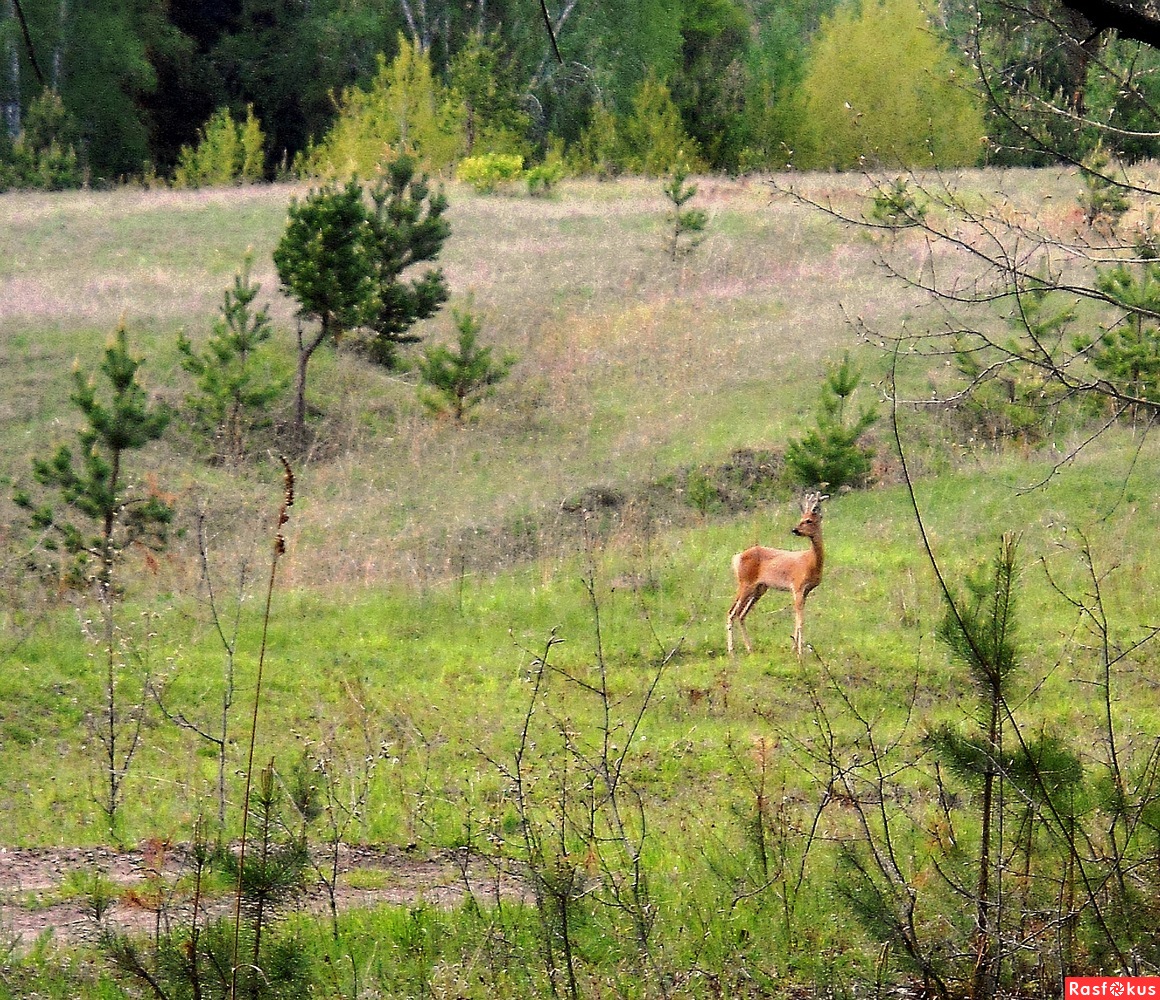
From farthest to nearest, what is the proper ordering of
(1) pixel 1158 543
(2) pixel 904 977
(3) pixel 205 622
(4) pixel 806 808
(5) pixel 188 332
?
1. (5) pixel 188 332
2. (1) pixel 1158 543
3. (3) pixel 205 622
4. (4) pixel 806 808
5. (2) pixel 904 977

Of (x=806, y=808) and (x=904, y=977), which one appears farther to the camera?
(x=806, y=808)

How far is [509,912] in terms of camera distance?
519 centimetres

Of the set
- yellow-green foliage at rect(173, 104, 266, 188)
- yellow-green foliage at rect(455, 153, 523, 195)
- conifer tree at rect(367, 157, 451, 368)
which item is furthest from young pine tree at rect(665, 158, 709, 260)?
yellow-green foliage at rect(173, 104, 266, 188)

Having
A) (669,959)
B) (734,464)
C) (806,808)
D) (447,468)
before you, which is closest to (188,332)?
A: (447,468)

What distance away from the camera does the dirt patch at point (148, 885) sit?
5.16m

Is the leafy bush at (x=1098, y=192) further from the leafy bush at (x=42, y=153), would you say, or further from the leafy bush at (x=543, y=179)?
the leafy bush at (x=42, y=153)

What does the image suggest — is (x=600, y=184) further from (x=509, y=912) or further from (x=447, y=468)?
(x=509, y=912)

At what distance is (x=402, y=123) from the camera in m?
35.7

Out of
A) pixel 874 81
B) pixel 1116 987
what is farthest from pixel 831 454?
pixel 874 81

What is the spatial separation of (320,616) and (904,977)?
24.6 ft

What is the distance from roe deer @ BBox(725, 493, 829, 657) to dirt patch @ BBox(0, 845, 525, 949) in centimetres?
457

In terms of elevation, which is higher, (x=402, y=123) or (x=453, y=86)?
(x=453, y=86)

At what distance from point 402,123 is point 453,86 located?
3.18 metres

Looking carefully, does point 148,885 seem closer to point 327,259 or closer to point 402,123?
point 327,259
